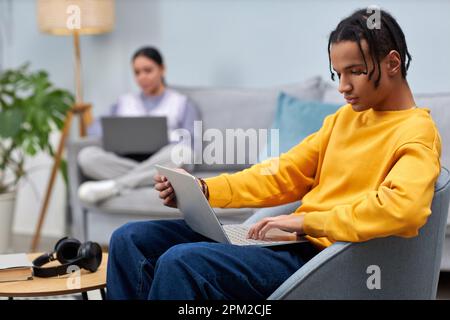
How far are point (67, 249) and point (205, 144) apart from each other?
4.56ft

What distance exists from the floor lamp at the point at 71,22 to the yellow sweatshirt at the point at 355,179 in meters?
1.85

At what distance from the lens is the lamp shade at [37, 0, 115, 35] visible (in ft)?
11.2

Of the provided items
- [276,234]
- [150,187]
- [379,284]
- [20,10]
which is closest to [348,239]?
[379,284]

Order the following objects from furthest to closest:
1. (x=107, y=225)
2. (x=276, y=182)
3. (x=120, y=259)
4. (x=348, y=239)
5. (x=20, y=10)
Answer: (x=20, y=10)
(x=107, y=225)
(x=276, y=182)
(x=120, y=259)
(x=348, y=239)

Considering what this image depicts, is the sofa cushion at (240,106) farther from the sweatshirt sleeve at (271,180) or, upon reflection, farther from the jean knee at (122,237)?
the jean knee at (122,237)

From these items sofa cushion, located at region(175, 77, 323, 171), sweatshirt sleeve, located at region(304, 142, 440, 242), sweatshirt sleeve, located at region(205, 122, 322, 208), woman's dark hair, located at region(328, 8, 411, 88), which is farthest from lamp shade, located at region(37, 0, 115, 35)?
sweatshirt sleeve, located at region(304, 142, 440, 242)

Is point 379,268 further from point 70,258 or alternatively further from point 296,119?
point 296,119

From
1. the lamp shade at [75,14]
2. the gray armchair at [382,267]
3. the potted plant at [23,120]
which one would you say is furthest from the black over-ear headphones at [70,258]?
the lamp shade at [75,14]

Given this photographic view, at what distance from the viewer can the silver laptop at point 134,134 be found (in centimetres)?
305

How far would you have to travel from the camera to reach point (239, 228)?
1734mm

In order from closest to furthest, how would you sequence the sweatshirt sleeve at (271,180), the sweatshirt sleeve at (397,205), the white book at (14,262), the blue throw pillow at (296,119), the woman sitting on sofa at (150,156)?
1. the sweatshirt sleeve at (397,205)
2. the sweatshirt sleeve at (271,180)
3. the white book at (14,262)
4. the blue throw pillow at (296,119)
5. the woman sitting on sofa at (150,156)

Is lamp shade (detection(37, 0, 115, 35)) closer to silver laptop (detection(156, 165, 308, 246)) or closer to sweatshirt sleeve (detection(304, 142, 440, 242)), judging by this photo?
silver laptop (detection(156, 165, 308, 246))
